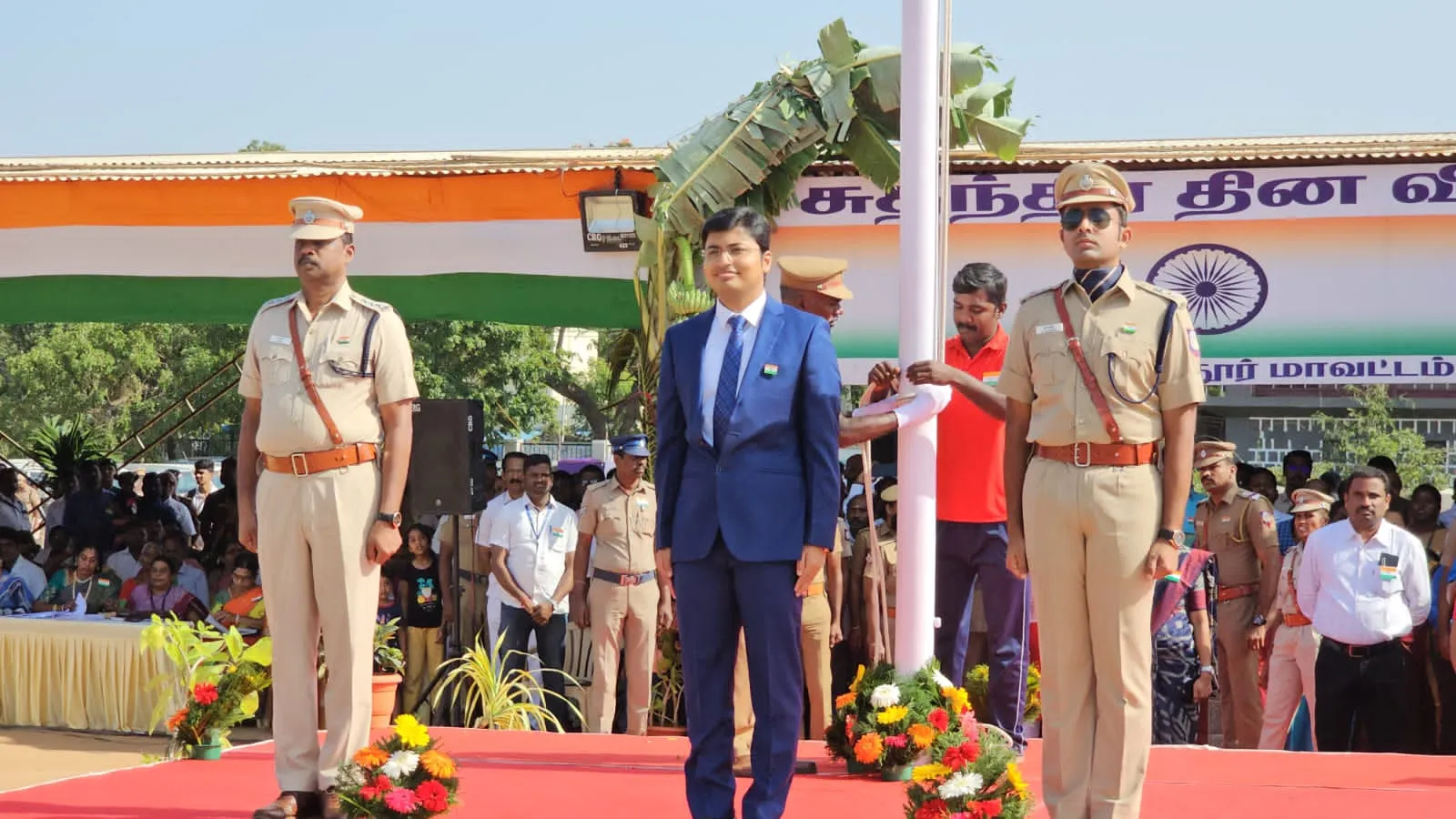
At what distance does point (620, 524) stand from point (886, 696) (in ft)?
14.6

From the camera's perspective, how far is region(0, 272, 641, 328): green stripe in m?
10.7

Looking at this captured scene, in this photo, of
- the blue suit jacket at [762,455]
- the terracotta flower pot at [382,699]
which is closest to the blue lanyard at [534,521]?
the terracotta flower pot at [382,699]

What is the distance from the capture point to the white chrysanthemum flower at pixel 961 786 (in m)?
4.77

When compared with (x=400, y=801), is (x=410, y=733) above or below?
above

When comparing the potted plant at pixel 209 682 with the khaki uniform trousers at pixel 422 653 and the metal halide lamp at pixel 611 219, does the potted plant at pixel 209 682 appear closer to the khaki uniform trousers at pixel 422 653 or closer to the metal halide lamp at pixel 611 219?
the khaki uniform trousers at pixel 422 653

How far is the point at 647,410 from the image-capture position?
981 centimetres

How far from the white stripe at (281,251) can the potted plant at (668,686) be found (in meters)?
2.27

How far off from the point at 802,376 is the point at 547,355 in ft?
94.5

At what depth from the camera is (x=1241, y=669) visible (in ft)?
30.4

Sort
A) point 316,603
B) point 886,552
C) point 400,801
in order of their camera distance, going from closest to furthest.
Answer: point 400,801
point 316,603
point 886,552

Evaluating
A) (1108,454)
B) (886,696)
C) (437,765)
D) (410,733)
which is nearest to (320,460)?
(410,733)

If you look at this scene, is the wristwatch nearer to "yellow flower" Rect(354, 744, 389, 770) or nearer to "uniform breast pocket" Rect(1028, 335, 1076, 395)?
"uniform breast pocket" Rect(1028, 335, 1076, 395)

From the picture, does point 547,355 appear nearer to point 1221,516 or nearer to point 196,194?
point 196,194

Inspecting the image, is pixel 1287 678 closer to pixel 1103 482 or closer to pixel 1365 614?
pixel 1365 614
